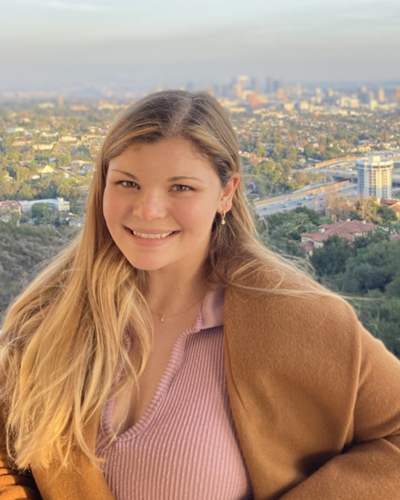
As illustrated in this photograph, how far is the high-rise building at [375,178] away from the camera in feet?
7.23

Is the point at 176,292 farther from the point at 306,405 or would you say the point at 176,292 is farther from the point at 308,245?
the point at 308,245

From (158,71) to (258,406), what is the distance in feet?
4.85

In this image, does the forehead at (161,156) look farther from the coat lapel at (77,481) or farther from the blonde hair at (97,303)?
the coat lapel at (77,481)

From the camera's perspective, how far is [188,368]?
1257mm

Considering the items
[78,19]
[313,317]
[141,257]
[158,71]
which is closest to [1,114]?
[78,19]

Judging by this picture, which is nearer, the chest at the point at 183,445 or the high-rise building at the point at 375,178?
the chest at the point at 183,445

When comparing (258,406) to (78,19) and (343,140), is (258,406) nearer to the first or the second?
(343,140)

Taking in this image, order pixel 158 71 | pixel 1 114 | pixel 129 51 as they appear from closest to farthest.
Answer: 1. pixel 158 71
2. pixel 129 51
3. pixel 1 114

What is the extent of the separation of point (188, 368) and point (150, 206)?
338mm

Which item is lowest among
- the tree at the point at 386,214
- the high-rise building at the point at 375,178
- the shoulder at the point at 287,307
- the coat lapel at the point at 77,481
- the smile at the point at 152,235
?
the coat lapel at the point at 77,481

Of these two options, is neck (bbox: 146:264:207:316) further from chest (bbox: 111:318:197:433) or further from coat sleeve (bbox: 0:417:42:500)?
Result: coat sleeve (bbox: 0:417:42:500)

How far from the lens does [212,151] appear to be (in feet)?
4.10

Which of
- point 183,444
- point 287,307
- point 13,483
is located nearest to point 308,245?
point 287,307

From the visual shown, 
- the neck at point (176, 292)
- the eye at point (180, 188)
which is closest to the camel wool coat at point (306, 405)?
the neck at point (176, 292)
